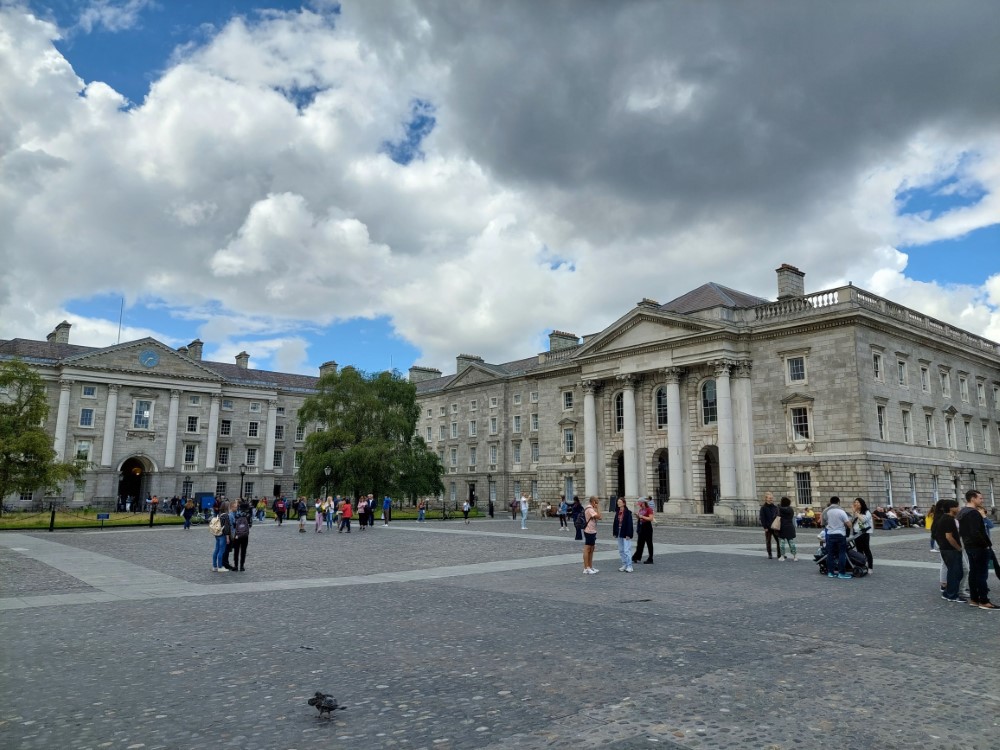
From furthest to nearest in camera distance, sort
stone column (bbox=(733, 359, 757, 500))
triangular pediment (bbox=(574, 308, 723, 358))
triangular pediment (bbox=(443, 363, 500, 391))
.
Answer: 1. triangular pediment (bbox=(443, 363, 500, 391))
2. triangular pediment (bbox=(574, 308, 723, 358))
3. stone column (bbox=(733, 359, 757, 500))

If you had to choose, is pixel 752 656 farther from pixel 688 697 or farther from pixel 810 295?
pixel 810 295

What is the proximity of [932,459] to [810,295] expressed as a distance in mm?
12388

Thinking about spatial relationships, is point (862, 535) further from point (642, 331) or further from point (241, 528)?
point (642, 331)

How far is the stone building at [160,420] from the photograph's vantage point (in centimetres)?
6644

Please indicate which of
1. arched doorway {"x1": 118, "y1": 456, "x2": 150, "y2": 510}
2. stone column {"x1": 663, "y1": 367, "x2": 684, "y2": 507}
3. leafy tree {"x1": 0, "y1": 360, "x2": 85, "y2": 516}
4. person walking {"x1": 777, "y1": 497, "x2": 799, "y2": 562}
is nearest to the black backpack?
person walking {"x1": 777, "y1": 497, "x2": 799, "y2": 562}

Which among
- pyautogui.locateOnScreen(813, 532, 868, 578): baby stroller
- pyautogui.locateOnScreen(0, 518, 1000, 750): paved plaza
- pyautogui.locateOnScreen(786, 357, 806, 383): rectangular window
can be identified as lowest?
pyautogui.locateOnScreen(0, 518, 1000, 750): paved plaza

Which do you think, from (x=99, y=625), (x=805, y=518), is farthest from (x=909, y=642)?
(x=805, y=518)

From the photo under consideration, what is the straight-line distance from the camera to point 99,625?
10070 mm

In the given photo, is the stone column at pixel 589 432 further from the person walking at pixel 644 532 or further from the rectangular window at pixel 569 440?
the person walking at pixel 644 532

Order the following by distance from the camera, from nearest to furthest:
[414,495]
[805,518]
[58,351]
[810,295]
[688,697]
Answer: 1. [688,697]
2. [805,518]
3. [810,295]
4. [414,495]
5. [58,351]

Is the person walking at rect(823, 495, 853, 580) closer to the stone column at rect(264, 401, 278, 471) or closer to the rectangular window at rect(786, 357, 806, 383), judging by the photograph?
the rectangular window at rect(786, 357, 806, 383)

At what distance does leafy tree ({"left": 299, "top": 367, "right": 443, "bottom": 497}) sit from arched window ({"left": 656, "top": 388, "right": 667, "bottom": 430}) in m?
17.5

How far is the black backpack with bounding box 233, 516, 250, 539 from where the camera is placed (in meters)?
17.3

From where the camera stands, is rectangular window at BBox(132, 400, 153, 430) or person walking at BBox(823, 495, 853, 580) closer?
person walking at BBox(823, 495, 853, 580)
